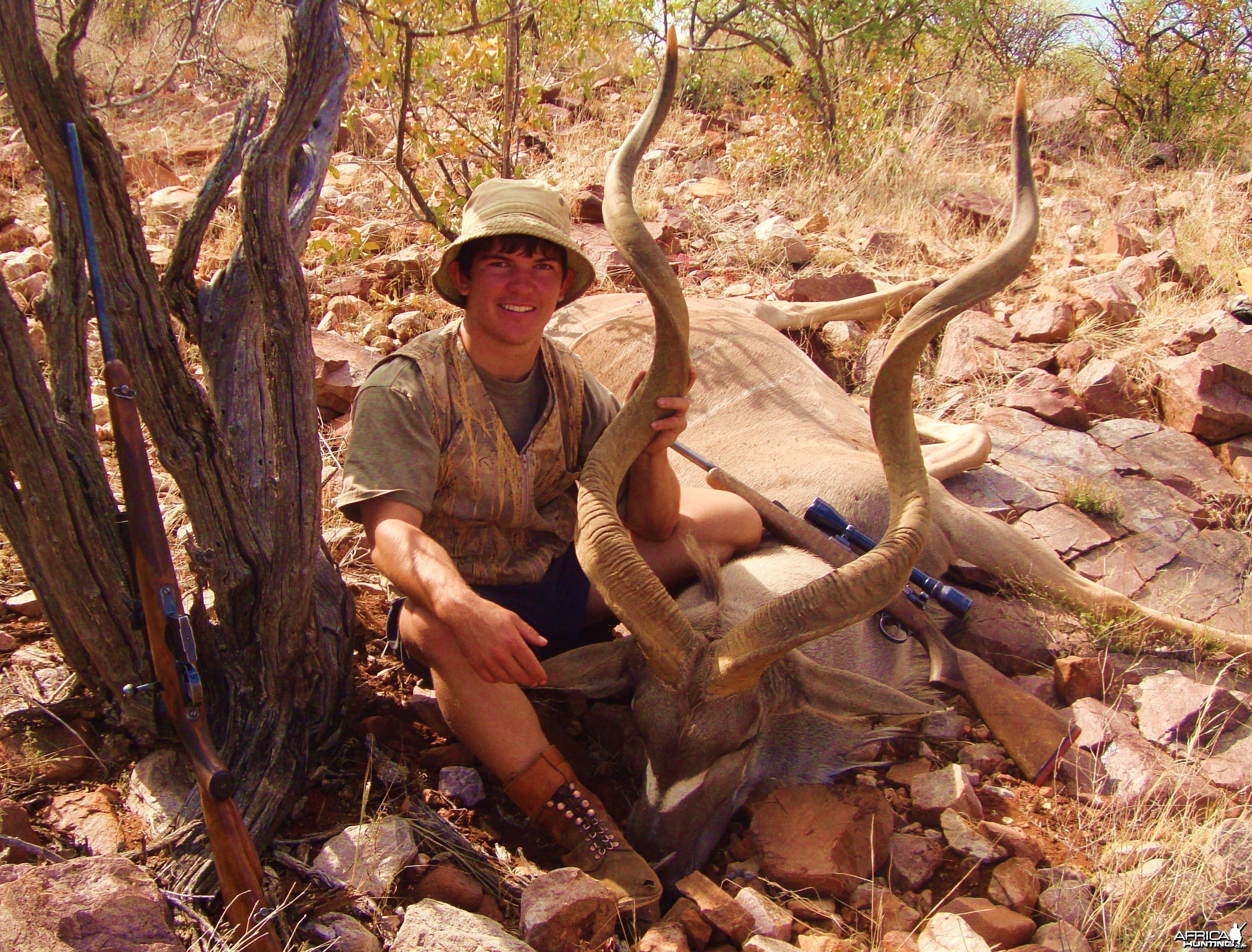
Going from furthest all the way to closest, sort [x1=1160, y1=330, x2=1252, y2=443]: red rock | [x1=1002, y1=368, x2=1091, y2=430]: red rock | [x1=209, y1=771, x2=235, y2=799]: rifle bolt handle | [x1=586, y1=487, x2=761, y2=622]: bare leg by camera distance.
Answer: [x1=1002, y1=368, x2=1091, y2=430]: red rock < [x1=1160, y1=330, x2=1252, y2=443]: red rock < [x1=586, y1=487, x2=761, y2=622]: bare leg < [x1=209, y1=771, x2=235, y2=799]: rifle bolt handle

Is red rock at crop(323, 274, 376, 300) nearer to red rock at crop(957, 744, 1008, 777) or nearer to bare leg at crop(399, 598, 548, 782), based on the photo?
bare leg at crop(399, 598, 548, 782)

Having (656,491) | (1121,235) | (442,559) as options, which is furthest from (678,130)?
(442,559)

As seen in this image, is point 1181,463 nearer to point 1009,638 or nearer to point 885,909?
point 1009,638

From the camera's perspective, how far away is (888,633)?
346 cm

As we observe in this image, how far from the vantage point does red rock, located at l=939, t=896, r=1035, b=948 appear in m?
2.29

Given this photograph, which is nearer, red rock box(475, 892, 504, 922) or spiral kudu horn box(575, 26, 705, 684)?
red rock box(475, 892, 504, 922)

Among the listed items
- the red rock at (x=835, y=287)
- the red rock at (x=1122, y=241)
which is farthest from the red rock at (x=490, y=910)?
the red rock at (x=1122, y=241)

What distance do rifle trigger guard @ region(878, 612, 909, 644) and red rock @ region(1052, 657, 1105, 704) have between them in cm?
51

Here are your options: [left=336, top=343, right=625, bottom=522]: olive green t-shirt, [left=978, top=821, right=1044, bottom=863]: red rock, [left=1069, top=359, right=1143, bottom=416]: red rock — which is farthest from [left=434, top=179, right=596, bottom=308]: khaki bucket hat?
[left=1069, top=359, right=1143, bottom=416]: red rock

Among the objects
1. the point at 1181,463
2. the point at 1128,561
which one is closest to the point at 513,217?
the point at 1128,561

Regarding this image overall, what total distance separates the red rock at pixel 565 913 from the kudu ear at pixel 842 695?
0.90 metres

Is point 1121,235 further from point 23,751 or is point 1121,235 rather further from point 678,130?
point 23,751

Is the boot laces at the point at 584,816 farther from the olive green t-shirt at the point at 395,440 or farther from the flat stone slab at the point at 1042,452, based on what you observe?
the flat stone slab at the point at 1042,452

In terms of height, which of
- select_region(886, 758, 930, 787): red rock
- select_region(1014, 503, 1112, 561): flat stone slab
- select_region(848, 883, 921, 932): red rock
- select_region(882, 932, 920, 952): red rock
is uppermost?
select_region(1014, 503, 1112, 561): flat stone slab
